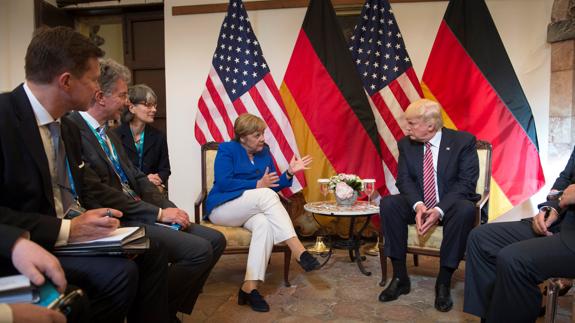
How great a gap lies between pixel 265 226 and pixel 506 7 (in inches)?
Result: 109

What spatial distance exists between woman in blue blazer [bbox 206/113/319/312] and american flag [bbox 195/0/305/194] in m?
0.60

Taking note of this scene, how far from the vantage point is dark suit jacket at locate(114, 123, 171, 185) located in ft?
9.55

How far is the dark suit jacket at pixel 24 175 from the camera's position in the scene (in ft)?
3.94

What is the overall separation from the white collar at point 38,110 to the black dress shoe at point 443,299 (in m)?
2.11

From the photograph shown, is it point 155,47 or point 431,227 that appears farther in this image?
point 155,47

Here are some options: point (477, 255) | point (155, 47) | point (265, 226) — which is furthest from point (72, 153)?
point (155, 47)

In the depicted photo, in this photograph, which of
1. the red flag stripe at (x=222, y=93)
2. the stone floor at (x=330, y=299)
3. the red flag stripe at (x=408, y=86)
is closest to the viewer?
the stone floor at (x=330, y=299)

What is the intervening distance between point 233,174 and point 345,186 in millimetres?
758

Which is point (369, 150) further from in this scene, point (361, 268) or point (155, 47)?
point (155, 47)

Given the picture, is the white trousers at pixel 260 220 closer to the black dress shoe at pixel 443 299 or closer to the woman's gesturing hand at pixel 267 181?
the woman's gesturing hand at pixel 267 181

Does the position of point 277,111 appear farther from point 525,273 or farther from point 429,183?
point 525,273

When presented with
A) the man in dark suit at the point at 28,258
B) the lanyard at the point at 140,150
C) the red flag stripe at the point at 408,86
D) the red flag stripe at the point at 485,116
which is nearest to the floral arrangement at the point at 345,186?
the red flag stripe at the point at 408,86

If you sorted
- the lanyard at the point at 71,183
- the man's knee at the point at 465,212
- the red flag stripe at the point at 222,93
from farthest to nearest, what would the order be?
the red flag stripe at the point at 222,93 < the man's knee at the point at 465,212 < the lanyard at the point at 71,183

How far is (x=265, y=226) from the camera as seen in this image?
2467mm
